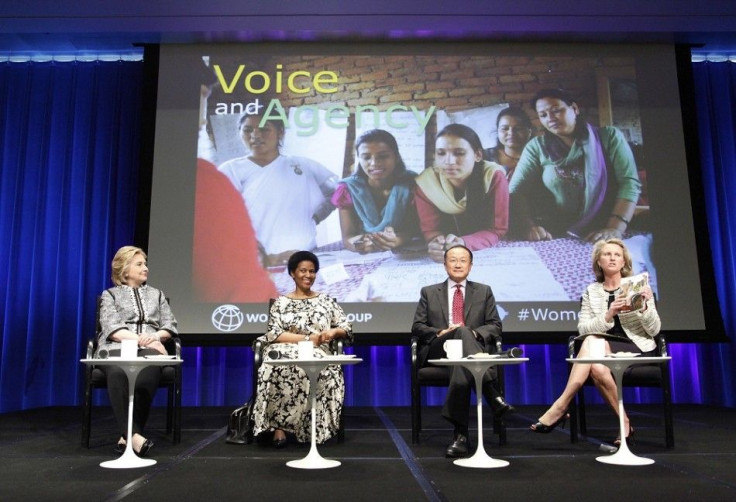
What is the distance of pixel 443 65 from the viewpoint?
5.33 meters

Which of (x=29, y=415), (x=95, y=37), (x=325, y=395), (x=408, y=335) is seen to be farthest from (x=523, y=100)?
(x=29, y=415)

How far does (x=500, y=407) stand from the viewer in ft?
9.55

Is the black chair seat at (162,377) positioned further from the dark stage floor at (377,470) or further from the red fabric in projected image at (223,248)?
the red fabric in projected image at (223,248)

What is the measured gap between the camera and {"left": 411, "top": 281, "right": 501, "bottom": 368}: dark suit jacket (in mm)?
3369

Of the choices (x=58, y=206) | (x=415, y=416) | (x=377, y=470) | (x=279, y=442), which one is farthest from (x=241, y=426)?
(x=58, y=206)

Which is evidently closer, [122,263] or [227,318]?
[122,263]

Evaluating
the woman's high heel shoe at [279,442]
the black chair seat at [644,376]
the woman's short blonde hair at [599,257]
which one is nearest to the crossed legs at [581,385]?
the black chair seat at [644,376]

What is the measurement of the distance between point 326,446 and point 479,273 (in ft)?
7.28

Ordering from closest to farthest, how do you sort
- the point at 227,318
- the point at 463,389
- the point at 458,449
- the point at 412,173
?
the point at 458,449 → the point at 463,389 → the point at 227,318 → the point at 412,173

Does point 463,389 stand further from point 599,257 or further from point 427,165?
point 427,165

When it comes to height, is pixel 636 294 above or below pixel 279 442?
above

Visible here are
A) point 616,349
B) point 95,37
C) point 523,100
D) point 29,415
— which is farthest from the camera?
point 95,37

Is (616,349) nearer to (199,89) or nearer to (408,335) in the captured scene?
(408,335)

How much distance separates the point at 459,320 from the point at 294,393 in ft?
3.23
